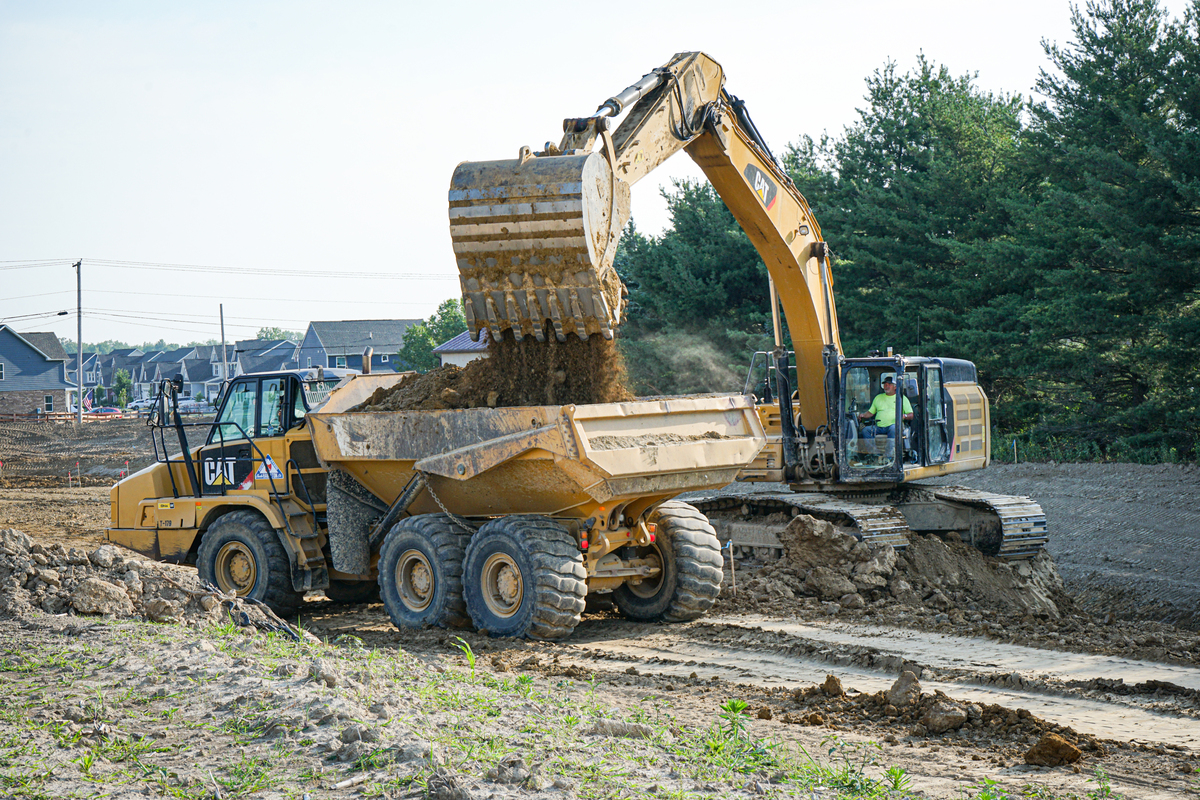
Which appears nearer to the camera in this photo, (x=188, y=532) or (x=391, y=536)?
(x=391, y=536)

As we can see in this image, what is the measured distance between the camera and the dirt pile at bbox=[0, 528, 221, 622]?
319 inches

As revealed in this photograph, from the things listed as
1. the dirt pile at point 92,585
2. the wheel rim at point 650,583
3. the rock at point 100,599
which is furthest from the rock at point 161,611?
the wheel rim at point 650,583

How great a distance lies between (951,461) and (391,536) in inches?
262

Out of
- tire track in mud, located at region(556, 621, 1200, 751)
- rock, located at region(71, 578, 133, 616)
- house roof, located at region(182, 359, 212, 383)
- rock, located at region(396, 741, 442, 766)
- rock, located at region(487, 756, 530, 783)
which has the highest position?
house roof, located at region(182, 359, 212, 383)

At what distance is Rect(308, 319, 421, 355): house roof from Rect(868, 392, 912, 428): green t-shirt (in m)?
73.7

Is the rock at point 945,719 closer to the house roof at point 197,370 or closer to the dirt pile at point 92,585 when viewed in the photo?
the dirt pile at point 92,585

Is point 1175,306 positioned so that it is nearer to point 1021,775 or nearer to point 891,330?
point 891,330

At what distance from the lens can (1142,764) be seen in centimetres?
551

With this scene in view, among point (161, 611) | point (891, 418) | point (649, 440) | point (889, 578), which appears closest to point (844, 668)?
point (649, 440)

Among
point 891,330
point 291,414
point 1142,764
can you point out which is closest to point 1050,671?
point 1142,764

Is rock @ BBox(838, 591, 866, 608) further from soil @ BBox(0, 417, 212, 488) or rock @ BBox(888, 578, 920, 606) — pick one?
soil @ BBox(0, 417, 212, 488)

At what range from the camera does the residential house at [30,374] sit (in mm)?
61438

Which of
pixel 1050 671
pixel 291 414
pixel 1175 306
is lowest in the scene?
pixel 1050 671

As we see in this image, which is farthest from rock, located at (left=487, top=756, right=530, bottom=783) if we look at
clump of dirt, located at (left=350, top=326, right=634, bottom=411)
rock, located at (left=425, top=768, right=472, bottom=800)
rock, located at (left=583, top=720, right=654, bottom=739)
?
clump of dirt, located at (left=350, top=326, right=634, bottom=411)
